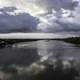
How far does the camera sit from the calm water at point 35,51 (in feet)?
18.7

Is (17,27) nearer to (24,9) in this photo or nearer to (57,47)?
(24,9)

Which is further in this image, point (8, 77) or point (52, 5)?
point (52, 5)

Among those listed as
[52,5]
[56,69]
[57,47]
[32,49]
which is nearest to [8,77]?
[56,69]

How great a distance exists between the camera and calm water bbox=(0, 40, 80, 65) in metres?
5.71

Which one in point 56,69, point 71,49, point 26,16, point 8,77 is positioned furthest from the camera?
point 26,16

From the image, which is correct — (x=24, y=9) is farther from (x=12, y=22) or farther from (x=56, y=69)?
(x=56, y=69)

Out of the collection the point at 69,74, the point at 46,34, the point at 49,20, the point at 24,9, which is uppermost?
the point at 24,9

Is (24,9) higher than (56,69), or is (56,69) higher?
(24,9)

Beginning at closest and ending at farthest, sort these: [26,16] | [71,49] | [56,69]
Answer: [56,69] < [71,49] < [26,16]

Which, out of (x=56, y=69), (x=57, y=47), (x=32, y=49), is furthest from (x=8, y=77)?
(x=57, y=47)

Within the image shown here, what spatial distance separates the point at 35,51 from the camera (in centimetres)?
668

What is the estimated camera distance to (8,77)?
4020 millimetres

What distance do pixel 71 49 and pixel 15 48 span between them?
2.11m

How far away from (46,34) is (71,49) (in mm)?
1195
